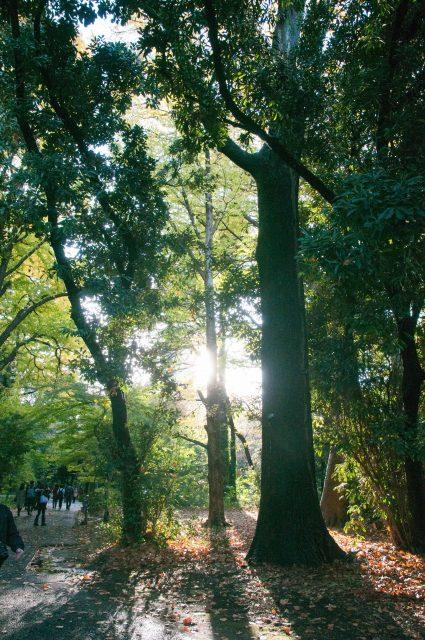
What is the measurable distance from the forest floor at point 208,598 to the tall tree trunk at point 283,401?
469 millimetres

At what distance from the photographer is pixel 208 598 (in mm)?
6746

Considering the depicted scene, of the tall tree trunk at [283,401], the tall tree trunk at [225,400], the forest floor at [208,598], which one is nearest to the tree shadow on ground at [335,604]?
the forest floor at [208,598]

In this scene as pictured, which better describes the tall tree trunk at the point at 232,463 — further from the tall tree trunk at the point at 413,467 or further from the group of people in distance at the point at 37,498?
the tall tree trunk at the point at 413,467

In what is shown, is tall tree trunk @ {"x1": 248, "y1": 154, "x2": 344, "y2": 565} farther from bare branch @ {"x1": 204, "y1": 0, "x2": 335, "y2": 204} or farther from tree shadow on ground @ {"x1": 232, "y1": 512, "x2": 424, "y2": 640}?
bare branch @ {"x1": 204, "y1": 0, "x2": 335, "y2": 204}

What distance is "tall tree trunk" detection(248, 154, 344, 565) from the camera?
8281 millimetres

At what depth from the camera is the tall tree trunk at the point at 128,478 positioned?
11.1 meters

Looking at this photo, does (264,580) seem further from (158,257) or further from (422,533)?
(158,257)

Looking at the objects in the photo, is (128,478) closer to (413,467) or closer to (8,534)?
(8,534)

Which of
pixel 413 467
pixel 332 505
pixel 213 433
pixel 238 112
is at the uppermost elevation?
pixel 238 112

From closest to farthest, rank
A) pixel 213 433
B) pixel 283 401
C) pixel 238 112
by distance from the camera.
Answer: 1. pixel 238 112
2. pixel 283 401
3. pixel 213 433

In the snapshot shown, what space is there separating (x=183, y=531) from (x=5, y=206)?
33.6 ft

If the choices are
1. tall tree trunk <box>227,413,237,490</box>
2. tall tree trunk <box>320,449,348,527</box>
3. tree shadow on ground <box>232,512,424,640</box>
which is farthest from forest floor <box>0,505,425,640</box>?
tall tree trunk <box>227,413,237,490</box>

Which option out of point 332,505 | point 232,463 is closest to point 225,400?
point 332,505

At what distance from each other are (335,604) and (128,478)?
20.4ft
